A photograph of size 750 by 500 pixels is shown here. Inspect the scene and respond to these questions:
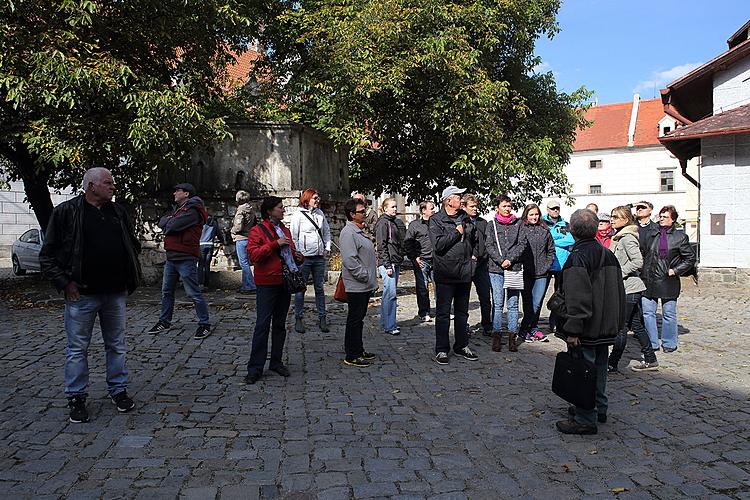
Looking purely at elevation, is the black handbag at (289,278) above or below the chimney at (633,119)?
below

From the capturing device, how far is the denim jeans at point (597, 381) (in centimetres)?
465

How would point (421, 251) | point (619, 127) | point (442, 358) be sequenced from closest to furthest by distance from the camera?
point (442, 358) → point (421, 251) → point (619, 127)

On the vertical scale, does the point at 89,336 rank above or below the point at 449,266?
below

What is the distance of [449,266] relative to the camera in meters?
6.67

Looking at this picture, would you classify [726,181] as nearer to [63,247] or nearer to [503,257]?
[503,257]

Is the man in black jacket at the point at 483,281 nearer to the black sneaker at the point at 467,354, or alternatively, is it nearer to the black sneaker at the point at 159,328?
the black sneaker at the point at 467,354

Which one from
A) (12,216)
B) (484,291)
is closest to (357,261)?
(484,291)

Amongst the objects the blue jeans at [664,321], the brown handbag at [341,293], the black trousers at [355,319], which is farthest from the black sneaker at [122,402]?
the blue jeans at [664,321]

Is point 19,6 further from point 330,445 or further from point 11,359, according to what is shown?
point 330,445

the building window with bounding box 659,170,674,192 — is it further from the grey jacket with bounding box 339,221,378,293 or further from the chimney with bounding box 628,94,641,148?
the grey jacket with bounding box 339,221,378,293

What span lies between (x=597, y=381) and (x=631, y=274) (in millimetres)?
2079

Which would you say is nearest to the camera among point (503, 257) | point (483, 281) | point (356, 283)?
point (356, 283)

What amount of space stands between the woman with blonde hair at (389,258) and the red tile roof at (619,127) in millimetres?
44877

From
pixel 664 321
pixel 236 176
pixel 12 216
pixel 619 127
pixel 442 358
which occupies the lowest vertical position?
pixel 442 358
